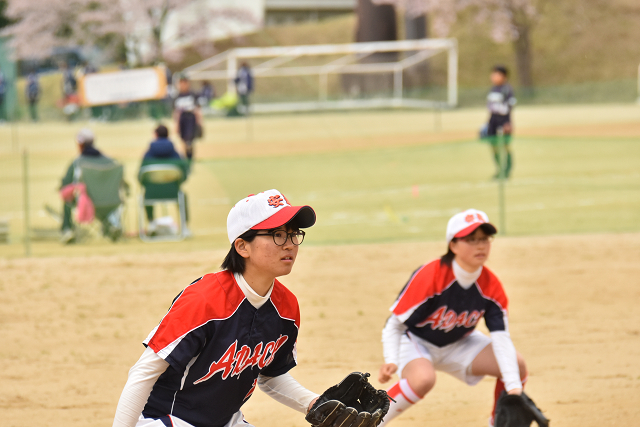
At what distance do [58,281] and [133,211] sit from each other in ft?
15.6

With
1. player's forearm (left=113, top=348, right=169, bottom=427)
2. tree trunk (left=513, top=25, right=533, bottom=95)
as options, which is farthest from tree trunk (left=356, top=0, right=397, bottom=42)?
player's forearm (left=113, top=348, right=169, bottom=427)

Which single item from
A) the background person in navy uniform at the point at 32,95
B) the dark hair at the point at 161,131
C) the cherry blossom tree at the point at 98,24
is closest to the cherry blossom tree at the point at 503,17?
the cherry blossom tree at the point at 98,24

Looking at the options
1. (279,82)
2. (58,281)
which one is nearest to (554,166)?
(58,281)

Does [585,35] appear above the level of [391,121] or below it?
above

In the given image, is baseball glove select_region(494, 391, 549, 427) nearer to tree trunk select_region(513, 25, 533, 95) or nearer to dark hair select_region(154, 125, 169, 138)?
dark hair select_region(154, 125, 169, 138)

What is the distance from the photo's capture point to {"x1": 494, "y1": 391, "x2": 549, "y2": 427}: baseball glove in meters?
4.43

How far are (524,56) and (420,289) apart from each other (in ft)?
105

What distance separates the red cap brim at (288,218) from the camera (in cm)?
307

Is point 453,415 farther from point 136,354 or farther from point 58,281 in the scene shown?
point 58,281

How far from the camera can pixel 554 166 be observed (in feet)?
55.6

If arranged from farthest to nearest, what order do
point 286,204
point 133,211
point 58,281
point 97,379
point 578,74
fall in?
point 578,74 → point 133,211 → point 58,281 → point 97,379 → point 286,204

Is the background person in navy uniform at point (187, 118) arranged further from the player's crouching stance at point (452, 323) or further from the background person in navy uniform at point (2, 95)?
the background person in navy uniform at point (2, 95)

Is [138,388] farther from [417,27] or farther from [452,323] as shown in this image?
[417,27]

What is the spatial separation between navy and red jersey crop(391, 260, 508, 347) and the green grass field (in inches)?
264
